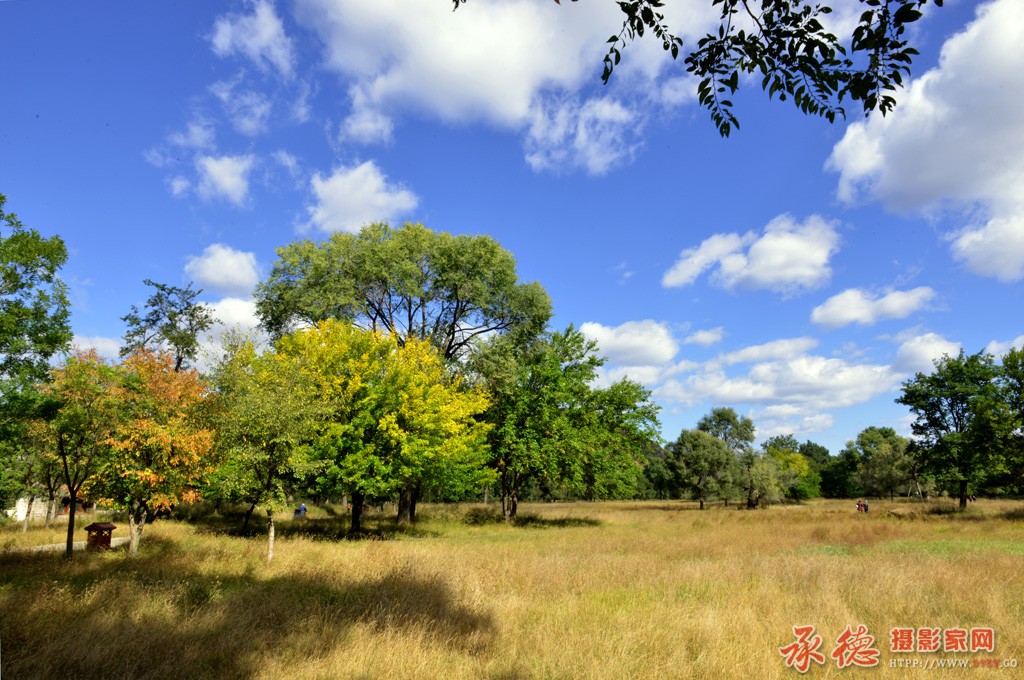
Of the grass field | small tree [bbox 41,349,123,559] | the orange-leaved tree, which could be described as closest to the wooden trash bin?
the orange-leaved tree

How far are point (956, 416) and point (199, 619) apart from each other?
5330 cm

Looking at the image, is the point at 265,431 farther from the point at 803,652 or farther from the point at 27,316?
the point at 803,652

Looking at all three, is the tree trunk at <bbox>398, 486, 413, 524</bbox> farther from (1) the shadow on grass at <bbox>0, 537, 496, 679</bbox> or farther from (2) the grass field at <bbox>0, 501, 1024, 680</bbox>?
(1) the shadow on grass at <bbox>0, 537, 496, 679</bbox>

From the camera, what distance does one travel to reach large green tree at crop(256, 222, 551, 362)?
28.0 m

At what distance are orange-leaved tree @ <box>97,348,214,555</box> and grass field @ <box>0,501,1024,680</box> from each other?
6.77 ft

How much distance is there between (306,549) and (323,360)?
26.0ft

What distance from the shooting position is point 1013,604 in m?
8.96

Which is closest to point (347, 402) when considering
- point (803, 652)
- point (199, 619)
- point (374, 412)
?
point (374, 412)

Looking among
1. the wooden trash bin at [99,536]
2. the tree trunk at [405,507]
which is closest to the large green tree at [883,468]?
the tree trunk at [405,507]

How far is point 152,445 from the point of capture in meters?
15.0

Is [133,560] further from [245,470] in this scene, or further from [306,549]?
[306,549]

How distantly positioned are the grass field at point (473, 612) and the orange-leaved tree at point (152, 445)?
206 cm

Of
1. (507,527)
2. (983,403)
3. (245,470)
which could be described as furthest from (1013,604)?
(983,403)

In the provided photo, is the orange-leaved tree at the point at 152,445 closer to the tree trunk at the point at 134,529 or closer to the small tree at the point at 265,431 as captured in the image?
the tree trunk at the point at 134,529
